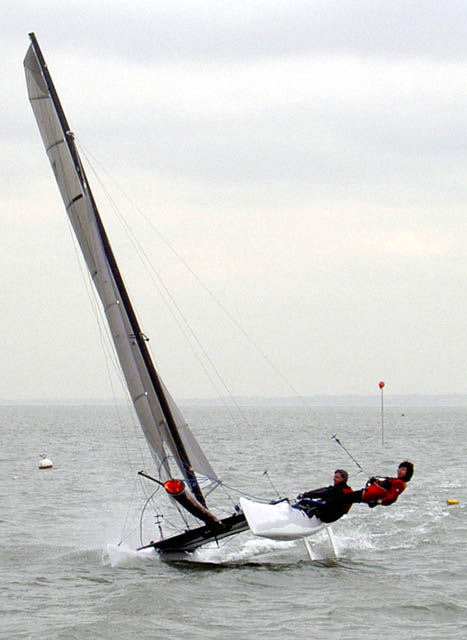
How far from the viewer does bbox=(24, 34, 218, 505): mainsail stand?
1469cm

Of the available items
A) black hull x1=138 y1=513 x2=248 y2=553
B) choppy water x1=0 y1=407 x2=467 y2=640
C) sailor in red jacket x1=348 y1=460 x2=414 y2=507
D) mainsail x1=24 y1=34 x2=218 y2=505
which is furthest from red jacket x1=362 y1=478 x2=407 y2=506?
mainsail x1=24 y1=34 x2=218 y2=505

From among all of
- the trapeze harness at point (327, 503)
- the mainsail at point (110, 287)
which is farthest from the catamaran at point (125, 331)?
the trapeze harness at point (327, 503)

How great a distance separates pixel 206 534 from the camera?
14.6 m

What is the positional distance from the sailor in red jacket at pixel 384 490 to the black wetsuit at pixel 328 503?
0.18 metres

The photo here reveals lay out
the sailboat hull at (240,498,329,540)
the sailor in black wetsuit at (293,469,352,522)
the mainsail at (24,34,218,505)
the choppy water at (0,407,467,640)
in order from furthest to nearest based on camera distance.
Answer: the mainsail at (24,34,218,505)
the sailor in black wetsuit at (293,469,352,522)
the sailboat hull at (240,498,329,540)
the choppy water at (0,407,467,640)

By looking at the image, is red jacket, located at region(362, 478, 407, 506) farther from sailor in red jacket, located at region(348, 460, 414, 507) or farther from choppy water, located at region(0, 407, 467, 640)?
choppy water, located at region(0, 407, 467, 640)

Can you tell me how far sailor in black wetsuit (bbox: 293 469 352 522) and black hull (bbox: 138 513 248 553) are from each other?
910 millimetres

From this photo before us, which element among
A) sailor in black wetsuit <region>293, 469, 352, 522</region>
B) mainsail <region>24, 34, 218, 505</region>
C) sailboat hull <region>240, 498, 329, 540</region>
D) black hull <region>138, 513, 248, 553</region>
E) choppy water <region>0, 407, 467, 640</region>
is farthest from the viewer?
mainsail <region>24, 34, 218, 505</region>

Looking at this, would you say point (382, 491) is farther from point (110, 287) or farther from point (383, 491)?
point (110, 287)

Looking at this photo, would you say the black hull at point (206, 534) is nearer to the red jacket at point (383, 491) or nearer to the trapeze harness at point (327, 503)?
the trapeze harness at point (327, 503)

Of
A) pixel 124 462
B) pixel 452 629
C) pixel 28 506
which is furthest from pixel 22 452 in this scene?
pixel 452 629

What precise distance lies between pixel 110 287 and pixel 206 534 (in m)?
3.96

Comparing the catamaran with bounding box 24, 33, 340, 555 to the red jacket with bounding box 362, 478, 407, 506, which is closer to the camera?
the red jacket with bounding box 362, 478, 407, 506

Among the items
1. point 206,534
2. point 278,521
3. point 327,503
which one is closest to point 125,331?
point 206,534
